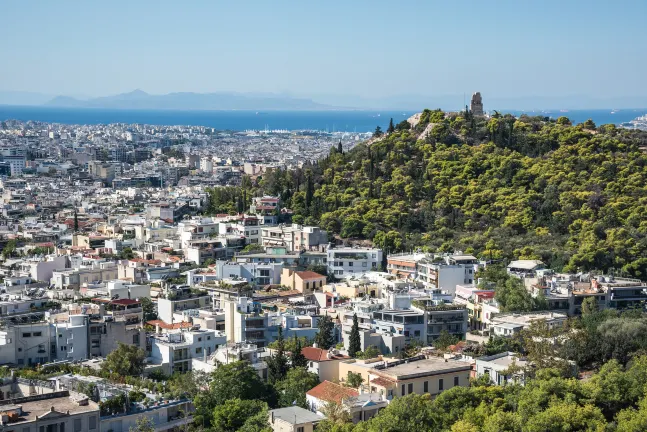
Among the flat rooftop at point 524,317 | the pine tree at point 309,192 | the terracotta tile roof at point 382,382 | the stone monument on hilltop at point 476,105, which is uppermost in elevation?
the stone monument on hilltop at point 476,105

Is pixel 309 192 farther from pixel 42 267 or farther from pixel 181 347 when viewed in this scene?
pixel 181 347

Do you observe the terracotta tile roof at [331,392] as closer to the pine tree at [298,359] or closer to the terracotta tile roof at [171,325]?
the pine tree at [298,359]

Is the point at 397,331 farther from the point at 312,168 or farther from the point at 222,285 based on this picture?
the point at 312,168

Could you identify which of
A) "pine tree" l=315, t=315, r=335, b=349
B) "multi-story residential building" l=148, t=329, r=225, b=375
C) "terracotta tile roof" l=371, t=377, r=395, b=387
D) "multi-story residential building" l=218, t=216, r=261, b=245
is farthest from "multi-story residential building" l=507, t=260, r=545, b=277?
"terracotta tile roof" l=371, t=377, r=395, b=387

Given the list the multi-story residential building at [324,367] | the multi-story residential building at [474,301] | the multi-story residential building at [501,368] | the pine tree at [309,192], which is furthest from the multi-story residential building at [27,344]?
the pine tree at [309,192]

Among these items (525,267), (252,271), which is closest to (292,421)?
(252,271)

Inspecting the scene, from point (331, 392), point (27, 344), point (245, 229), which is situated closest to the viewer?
point (331, 392)

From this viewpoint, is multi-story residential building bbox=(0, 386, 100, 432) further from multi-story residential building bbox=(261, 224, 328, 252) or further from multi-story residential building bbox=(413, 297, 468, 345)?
multi-story residential building bbox=(261, 224, 328, 252)
